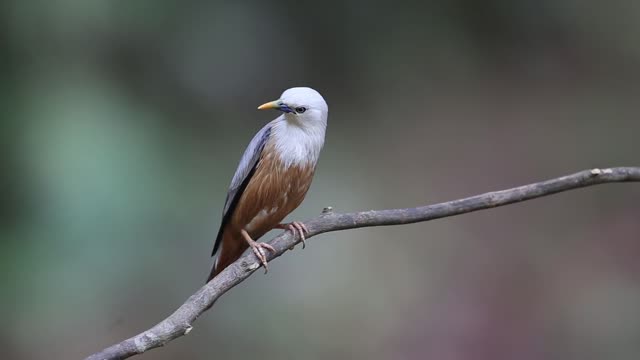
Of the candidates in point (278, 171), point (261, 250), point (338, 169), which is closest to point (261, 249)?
point (261, 250)

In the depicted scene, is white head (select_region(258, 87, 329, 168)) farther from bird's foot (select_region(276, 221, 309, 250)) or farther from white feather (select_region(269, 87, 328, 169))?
bird's foot (select_region(276, 221, 309, 250))

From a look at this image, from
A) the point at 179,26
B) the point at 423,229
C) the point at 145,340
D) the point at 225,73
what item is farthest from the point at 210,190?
the point at 145,340

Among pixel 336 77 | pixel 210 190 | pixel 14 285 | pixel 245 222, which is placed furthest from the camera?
pixel 336 77

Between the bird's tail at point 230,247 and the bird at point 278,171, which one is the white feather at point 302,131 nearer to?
the bird at point 278,171

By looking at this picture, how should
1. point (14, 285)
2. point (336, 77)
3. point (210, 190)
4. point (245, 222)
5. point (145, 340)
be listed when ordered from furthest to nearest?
point (336, 77)
point (210, 190)
point (14, 285)
point (245, 222)
point (145, 340)

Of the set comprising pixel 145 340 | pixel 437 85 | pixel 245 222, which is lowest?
pixel 145 340

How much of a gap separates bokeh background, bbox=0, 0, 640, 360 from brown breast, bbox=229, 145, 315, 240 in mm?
1531

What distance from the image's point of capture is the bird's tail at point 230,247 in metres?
2.31

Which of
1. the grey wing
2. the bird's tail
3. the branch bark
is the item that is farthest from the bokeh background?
the branch bark

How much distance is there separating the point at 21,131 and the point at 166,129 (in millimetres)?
752

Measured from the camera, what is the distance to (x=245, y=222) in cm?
224

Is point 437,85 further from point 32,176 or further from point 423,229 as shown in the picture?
point 32,176

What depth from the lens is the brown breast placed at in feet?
7.11

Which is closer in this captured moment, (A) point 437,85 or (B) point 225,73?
(B) point 225,73
